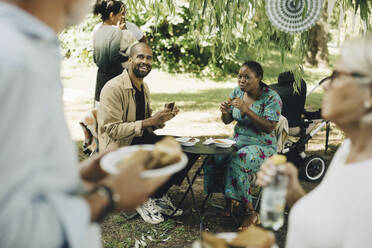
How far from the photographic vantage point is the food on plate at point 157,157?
1245 mm

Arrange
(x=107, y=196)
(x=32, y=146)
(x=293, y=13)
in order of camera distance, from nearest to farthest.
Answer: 1. (x=32, y=146)
2. (x=107, y=196)
3. (x=293, y=13)

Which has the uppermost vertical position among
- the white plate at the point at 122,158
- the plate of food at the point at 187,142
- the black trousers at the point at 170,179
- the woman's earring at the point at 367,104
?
the woman's earring at the point at 367,104

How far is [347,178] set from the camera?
4.80 feet

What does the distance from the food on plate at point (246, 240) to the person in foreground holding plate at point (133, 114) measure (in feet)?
7.39

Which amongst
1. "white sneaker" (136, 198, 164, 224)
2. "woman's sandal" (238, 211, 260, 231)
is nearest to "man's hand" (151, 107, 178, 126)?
"white sneaker" (136, 198, 164, 224)

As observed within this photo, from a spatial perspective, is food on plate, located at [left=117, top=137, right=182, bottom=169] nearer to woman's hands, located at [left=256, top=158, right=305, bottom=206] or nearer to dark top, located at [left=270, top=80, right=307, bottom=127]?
woman's hands, located at [left=256, top=158, right=305, bottom=206]

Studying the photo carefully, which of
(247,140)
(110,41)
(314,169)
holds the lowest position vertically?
(314,169)

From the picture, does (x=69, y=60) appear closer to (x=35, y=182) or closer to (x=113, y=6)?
(x=113, y=6)

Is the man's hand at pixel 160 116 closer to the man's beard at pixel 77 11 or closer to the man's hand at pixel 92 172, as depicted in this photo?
the man's hand at pixel 92 172

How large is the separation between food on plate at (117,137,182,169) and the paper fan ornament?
2192 mm

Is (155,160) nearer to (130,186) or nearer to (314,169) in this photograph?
(130,186)

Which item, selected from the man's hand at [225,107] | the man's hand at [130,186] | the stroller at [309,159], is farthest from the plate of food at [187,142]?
the man's hand at [130,186]

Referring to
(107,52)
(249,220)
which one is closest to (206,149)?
(249,220)

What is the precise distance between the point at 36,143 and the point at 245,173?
10.4 ft
